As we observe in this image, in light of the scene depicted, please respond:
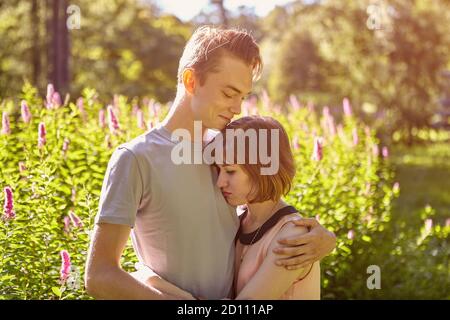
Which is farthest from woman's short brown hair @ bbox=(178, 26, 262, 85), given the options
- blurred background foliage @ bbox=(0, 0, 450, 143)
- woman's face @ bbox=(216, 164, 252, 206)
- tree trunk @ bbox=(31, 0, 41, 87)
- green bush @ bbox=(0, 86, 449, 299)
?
tree trunk @ bbox=(31, 0, 41, 87)

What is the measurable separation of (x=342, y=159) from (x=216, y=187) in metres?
3.00

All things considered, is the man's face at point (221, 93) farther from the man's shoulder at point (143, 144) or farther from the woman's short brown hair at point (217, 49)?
the man's shoulder at point (143, 144)

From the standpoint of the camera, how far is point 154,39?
76.5 ft

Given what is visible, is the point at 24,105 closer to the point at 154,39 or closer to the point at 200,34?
the point at 200,34

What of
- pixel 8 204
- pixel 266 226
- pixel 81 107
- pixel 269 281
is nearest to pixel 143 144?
pixel 266 226

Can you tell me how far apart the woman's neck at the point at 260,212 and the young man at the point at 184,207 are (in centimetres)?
6

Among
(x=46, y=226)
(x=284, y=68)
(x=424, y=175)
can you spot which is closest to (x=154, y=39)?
(x=284, y=68)

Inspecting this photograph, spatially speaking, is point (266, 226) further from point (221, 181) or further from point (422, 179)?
point (422, 179)

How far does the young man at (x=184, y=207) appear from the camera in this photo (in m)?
2.76

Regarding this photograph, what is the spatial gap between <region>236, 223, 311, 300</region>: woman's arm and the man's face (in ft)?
1.86

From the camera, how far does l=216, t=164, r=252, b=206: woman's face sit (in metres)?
3.02

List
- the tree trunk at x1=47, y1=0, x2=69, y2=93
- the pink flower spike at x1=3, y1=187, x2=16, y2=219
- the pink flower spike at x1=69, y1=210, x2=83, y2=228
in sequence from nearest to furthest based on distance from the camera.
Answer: the pink flower spike at x1=3, y1=187, x2=16, y2=219 < the pink flower spike at x1=69, y1=210, x2=83, y2=228 < the tree trunk at x1=47, y1=0, x2=69, y2=93

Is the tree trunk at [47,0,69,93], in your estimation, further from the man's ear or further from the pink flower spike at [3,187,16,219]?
the man's ear

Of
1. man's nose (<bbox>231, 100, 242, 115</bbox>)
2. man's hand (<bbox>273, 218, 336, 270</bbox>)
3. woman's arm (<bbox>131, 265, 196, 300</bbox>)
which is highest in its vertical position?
man's nose (<bbox>231, 100, 242, 115</bbox>)
